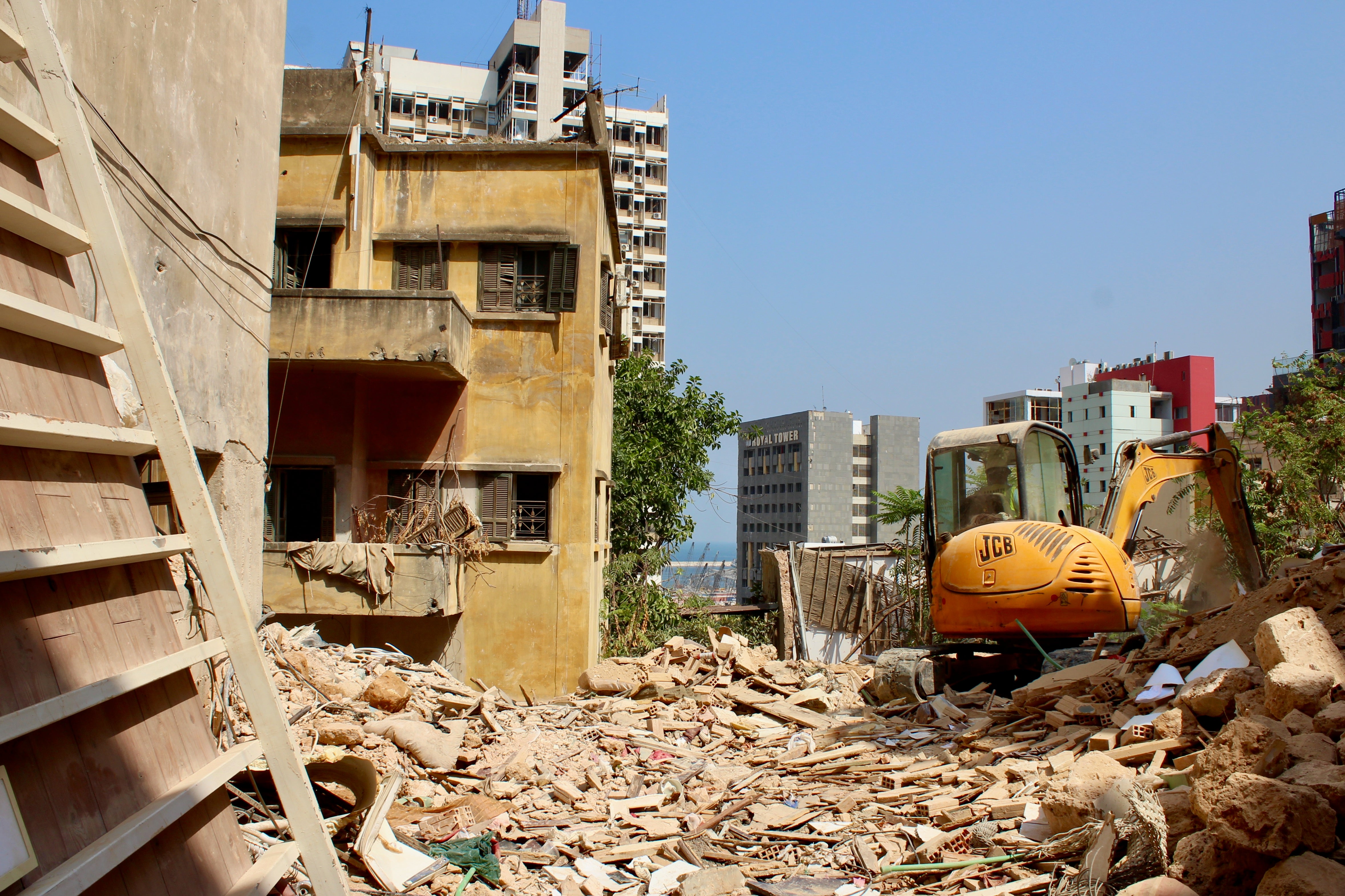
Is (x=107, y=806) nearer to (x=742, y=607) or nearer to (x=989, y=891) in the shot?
(x=989, y=891)

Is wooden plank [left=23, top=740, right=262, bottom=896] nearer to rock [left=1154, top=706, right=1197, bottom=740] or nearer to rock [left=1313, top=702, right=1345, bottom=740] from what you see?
rock [left=1313, top=702, right=1345, bottom=740]

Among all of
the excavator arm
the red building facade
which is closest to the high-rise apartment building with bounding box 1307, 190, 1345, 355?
the red building facade

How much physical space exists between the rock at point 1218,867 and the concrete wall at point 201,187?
6.10 metres

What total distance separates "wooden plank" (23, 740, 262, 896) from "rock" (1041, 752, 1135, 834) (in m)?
4.84

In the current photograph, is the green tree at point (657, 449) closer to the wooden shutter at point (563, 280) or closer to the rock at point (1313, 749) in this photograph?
the wooden shutter at point (563, 280)

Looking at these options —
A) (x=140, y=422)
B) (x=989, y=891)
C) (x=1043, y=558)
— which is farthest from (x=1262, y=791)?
(x=140, y=422)

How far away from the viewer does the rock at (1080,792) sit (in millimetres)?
5738

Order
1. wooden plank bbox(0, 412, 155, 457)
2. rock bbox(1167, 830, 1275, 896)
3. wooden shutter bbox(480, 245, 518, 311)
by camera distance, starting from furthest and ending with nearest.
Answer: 1. wooden shutter bbox(480, 245, 518, 311)
2. rock bbox(1167, 830, 1275, 896)
3. wooden plank bbox(0, 412, 155, 457)

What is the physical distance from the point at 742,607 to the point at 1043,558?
46.7ft

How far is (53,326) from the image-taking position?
8.66ft

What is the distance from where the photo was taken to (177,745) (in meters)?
2.75

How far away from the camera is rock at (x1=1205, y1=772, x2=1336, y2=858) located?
14.6ft

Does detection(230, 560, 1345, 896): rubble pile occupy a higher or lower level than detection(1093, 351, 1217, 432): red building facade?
lower

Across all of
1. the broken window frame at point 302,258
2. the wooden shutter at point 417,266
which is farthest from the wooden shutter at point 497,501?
the broken window frame at point 302,258
